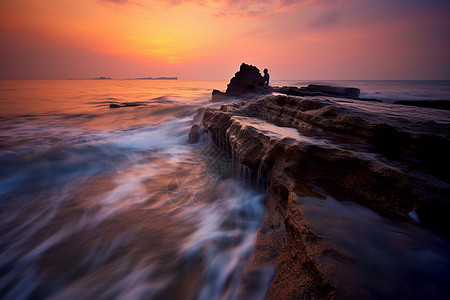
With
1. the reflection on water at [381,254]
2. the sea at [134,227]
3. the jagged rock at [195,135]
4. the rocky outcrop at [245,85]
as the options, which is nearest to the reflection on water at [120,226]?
the sea at [134,227]

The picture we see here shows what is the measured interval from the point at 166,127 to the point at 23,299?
7.55 metres

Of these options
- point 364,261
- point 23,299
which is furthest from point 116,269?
point 364,261

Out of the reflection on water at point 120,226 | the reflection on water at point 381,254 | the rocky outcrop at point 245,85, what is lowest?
the reflection on water at point 120,226

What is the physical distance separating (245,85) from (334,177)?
1170 centimetres

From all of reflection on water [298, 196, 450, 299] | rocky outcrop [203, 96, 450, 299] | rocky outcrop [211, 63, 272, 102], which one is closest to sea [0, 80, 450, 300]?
reflection on water [298, 196, 450, 299]

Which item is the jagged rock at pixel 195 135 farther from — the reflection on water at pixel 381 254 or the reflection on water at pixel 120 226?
the reflection on water at pixel 381 254

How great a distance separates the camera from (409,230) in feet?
4.72

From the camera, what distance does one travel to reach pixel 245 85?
12.9 m

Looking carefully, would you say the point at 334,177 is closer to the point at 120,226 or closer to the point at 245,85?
the point at 120,226

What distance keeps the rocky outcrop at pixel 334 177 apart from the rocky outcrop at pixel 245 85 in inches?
394

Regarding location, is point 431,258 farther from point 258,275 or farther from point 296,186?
point 258,275

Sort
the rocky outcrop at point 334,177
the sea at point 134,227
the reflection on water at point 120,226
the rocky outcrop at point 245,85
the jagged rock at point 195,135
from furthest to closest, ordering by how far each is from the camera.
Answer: the rocky outcrop at point 245,85 < the jagged rock at point 195,135 < the reflection on water at point 120,226 < the sea at point 134,227 < the rocky outcrop at point 334,177

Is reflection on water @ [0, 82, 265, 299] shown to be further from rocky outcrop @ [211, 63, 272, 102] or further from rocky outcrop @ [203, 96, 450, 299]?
rocky outcrop @ [211, 63, 272, 102]

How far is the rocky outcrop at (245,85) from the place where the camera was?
12.8m
